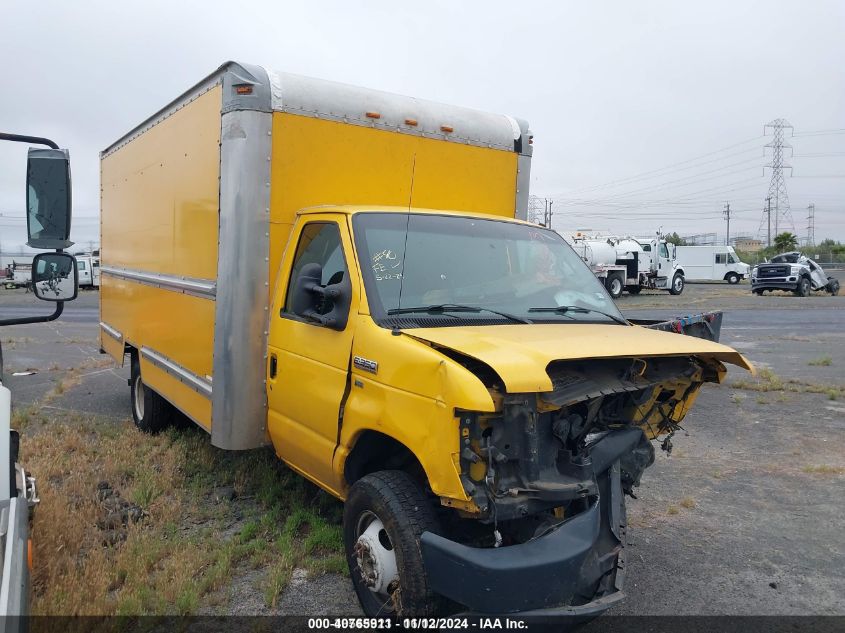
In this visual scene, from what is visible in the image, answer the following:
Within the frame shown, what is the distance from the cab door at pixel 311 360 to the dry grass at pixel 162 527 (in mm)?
559

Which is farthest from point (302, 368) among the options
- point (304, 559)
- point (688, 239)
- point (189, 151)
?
point (688, 239)

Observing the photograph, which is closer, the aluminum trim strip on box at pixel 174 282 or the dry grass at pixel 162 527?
the dry grass at pixel 162 527

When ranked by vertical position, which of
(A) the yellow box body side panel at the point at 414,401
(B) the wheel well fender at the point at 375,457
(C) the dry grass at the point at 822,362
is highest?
(A) the yellow box body side panel at the point at 414,401

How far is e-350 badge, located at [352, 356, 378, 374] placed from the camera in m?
3.54

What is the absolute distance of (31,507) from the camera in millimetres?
3037

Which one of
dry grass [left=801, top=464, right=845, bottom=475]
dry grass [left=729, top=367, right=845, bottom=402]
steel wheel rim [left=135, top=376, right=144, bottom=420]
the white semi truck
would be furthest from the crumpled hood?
the white semi truck

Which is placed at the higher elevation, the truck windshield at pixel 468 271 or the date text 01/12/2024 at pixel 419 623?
the truck windshield at pixel 468 271

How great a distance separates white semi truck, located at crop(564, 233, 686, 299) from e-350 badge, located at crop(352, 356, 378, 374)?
94.1 feet

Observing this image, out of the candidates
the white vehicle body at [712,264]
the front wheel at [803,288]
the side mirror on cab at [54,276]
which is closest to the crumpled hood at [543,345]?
the side mirror on cab at [54,276]

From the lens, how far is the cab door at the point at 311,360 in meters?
3.92

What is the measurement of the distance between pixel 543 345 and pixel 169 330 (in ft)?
12.9

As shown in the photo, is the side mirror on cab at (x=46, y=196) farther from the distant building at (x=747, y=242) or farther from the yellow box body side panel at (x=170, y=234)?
the distant building at (x=747, y=242)

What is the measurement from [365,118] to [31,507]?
337 cm

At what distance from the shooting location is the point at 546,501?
305cm
